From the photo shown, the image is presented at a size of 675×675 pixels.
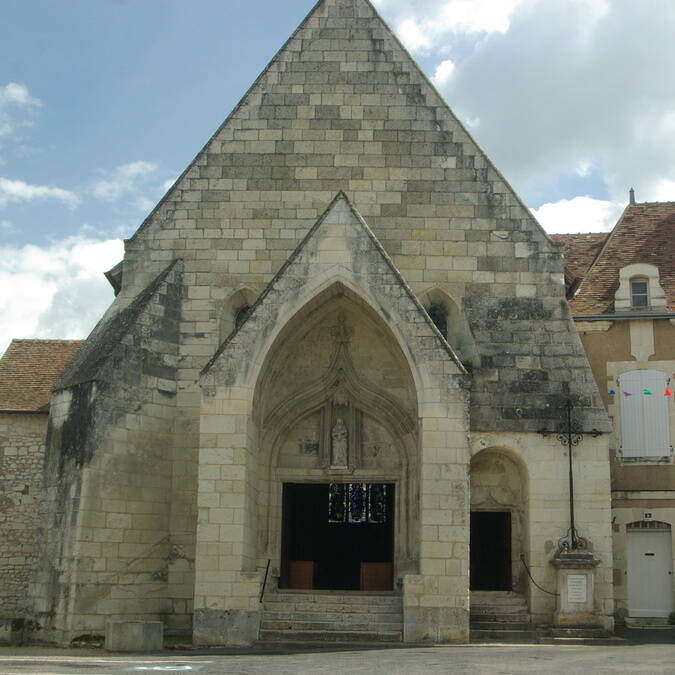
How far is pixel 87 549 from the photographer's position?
49.4 ft

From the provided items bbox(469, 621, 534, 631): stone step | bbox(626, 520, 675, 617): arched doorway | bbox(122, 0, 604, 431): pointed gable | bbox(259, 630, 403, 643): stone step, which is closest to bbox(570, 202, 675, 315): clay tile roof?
bbox(122, 0, 604, 431): pointed gable

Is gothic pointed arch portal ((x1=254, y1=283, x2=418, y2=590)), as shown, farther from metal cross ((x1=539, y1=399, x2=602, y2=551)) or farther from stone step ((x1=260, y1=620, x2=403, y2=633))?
metal cross ((x1=539, y1=399, x2=602, y2=551))

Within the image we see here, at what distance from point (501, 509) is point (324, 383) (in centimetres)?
359

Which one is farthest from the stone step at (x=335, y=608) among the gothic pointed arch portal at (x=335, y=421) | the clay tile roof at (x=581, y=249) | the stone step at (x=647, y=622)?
the clay tile roof at (x=581, y=249)

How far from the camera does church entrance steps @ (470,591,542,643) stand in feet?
48.4

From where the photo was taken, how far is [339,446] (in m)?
16.9

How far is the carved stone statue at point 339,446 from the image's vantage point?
16844 millimetres

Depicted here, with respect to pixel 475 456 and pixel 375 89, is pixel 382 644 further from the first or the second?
pixel 375 89

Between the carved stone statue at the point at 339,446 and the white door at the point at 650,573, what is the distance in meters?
5.81

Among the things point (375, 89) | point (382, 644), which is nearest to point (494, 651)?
point (382, 644)

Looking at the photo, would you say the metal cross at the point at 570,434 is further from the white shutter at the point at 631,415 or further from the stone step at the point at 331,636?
the white shutter at the point at 631,415

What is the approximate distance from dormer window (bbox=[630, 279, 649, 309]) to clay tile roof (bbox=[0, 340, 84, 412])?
11.4 metres

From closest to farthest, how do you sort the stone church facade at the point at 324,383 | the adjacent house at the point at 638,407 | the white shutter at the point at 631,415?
the stone church facade at the point at 324,383
the adjacent house at the point at 638,407
the white shutter at the point at 631,415

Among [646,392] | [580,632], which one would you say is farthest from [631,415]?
[580,632]
